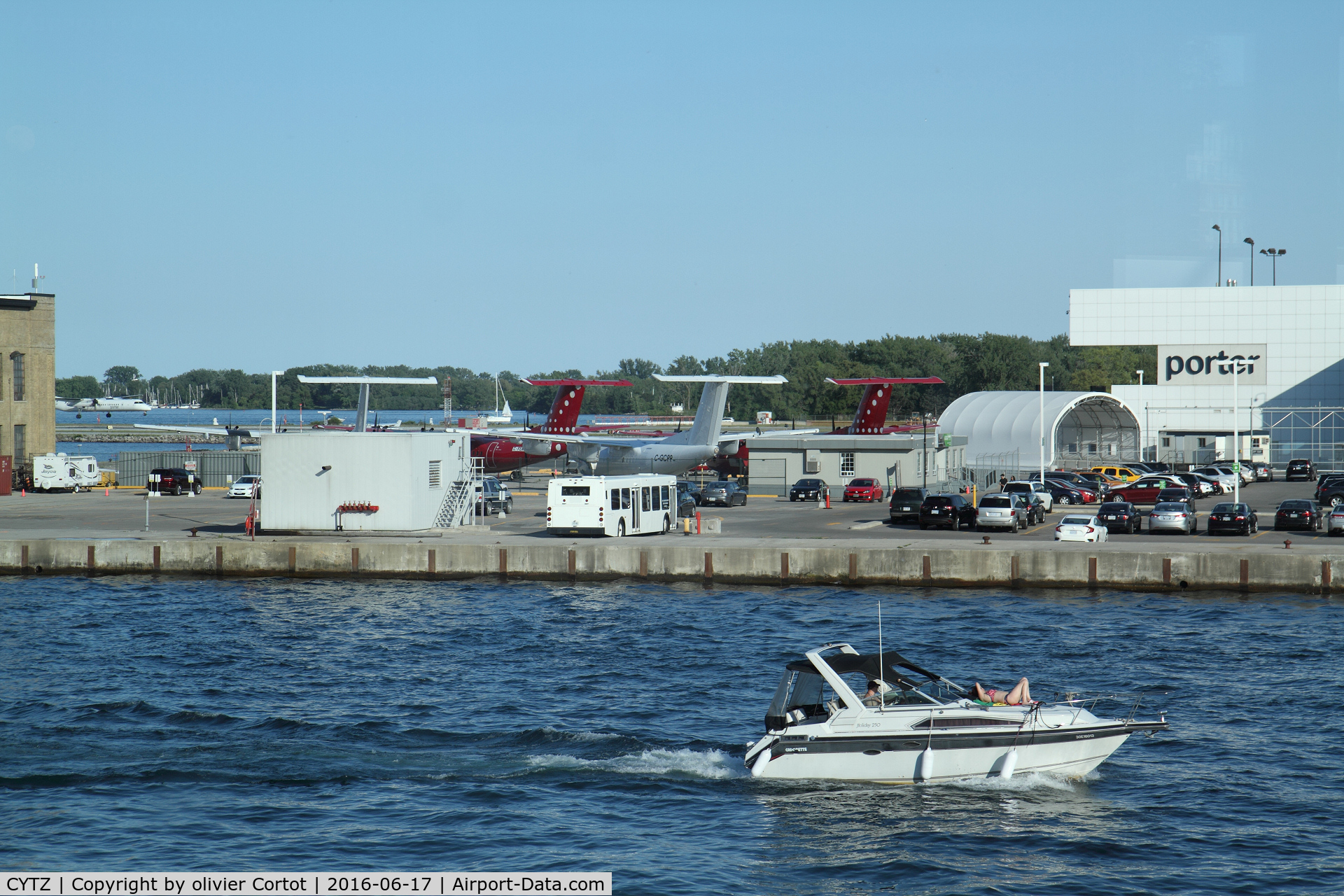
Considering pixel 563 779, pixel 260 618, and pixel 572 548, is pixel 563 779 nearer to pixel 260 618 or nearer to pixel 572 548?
pixel 260 618

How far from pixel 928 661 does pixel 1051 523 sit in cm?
3109

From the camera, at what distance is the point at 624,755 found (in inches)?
1002

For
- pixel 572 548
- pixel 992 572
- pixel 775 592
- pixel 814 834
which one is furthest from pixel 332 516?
pixel 814 834

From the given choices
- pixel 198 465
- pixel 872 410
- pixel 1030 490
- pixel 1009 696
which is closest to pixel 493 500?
pixel 1030 490

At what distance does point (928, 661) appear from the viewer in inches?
1315

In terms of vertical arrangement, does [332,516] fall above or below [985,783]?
above

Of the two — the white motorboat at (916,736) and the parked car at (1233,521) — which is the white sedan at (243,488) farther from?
the white motorboat at (916,736)

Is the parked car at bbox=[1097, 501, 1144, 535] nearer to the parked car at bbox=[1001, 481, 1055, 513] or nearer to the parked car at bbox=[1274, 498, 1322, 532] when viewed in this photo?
the parked car at bbox=[1001, 481, 1055, 513]

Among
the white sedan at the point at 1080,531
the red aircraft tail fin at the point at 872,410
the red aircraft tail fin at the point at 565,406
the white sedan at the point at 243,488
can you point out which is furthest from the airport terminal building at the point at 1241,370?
the white sedan at the point at 243,488

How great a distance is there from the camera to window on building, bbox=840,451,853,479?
3191 inches

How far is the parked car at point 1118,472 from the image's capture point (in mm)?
82250

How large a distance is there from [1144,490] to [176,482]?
5895 centimetres

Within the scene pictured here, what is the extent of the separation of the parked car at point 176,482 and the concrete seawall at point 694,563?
27.2 meters

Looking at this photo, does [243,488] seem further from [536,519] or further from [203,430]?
[536,519]
